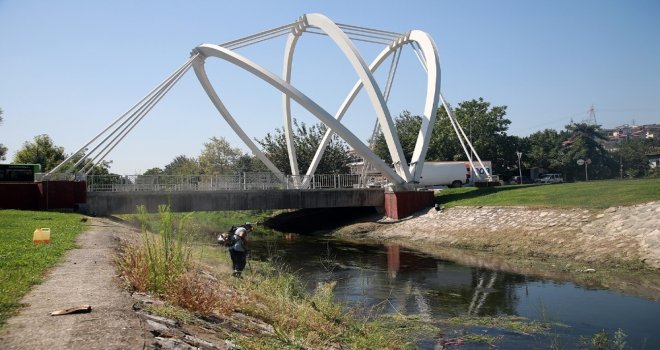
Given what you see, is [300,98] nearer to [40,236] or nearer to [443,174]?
[443,174]

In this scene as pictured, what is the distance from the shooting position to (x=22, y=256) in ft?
37.9

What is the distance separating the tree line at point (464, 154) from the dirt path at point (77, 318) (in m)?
50.9

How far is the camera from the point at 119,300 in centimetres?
766

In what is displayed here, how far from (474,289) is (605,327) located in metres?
4.92

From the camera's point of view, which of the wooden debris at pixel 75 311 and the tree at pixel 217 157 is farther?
the tree at pixel 217 157

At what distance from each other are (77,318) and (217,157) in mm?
66097

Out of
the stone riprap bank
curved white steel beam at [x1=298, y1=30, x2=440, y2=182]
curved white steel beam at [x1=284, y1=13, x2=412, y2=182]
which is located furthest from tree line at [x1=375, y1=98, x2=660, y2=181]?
the stone riprap bank

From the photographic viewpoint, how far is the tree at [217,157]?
7019 cm

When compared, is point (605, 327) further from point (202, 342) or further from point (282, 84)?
point (282, 84)

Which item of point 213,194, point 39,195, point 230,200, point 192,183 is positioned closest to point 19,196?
point 39,195

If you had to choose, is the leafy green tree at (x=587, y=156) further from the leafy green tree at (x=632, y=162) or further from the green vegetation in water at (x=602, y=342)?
the green vegetation in water at (x=602, y=342)

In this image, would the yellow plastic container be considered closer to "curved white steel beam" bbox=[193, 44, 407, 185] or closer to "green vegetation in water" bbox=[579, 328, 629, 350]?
"green vegetation in water" bbox=[579, 328, 629, 350]

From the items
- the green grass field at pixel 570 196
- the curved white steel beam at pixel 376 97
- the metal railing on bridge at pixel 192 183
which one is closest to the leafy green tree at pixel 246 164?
the metal railing on bridge at pixel 192 183

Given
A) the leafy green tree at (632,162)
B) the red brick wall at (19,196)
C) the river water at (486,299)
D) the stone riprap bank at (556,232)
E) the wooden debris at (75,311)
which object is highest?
the leafy green tree at (632,162)
